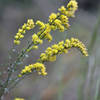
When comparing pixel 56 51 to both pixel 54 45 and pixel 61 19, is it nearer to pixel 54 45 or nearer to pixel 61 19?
pixel 54 45

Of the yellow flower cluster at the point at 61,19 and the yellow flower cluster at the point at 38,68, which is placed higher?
the yellow flower cluster at the point at 61,19

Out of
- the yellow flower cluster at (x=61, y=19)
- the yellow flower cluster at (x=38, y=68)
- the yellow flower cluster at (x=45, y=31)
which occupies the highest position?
the yellow flower cluster at (x=61, y=19)

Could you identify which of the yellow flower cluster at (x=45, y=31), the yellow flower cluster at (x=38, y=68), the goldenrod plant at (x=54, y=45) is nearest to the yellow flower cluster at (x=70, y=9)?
the goldenrod plant at (x=54, y=45)

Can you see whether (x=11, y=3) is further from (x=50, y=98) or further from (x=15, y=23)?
(x=50, y=98)

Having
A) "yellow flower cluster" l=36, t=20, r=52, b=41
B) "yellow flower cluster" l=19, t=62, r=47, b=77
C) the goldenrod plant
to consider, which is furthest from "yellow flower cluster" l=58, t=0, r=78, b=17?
"yellow flower cluster" l=19, t=62, r=47, b=77

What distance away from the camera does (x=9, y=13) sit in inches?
379

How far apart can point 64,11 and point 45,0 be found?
25.1 feet

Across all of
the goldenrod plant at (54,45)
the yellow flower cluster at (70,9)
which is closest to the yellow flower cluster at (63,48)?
the goldenrod plant at (54,45)

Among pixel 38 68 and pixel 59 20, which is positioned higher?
pixel 59 20

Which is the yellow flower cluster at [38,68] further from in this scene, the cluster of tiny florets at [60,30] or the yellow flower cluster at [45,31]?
the yellow flower cluster at [45,31]

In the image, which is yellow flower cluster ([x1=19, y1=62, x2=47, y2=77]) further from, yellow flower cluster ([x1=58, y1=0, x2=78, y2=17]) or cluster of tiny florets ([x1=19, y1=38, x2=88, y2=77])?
yellow flower cluster ([x1=58, y1=0, x2=78, y2=17])

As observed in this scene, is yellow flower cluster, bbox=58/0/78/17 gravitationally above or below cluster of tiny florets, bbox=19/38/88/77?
above

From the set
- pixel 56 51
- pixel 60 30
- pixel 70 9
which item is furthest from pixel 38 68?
pixel 70 9

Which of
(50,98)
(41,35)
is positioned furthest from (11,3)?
(41,35)
